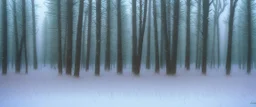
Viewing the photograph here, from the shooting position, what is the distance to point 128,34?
299 centimetres

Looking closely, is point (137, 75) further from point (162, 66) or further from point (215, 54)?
point (215, 54)

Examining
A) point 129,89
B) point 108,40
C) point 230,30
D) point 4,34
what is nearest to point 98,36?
point 108,40

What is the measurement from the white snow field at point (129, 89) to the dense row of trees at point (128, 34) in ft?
0.39

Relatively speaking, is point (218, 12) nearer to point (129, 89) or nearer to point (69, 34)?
point (129, 89)

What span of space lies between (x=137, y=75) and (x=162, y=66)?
0.38 metres

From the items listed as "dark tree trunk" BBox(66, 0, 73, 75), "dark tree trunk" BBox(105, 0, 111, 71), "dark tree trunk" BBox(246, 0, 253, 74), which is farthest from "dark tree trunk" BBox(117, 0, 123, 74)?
"dark tree trunk" BBox(246, 0, 253, 74)

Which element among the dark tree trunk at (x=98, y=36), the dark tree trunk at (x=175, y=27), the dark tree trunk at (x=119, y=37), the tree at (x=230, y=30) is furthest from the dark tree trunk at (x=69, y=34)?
the tree at (x=230, y=30)

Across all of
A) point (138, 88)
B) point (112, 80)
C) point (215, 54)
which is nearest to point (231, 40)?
point (215, 54)

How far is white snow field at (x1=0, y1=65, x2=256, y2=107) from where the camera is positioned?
2393 mm

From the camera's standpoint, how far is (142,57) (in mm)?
2783

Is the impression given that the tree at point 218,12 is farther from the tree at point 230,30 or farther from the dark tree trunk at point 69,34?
the dark tree trunk at point 69,34

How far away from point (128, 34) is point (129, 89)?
2.87 feet

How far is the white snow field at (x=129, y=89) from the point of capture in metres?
2.39

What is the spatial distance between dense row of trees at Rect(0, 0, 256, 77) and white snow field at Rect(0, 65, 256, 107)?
0.12 metres
